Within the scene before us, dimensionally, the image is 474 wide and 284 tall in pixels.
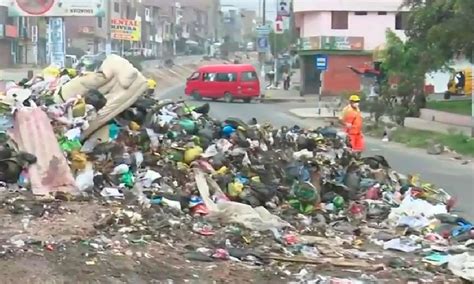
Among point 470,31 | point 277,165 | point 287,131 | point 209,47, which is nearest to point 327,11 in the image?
point 470,31

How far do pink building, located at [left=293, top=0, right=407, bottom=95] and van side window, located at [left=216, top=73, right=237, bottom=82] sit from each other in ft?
19.5

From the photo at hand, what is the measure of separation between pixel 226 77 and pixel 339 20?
8.30 metres

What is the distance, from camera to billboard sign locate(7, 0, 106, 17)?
1486 inches

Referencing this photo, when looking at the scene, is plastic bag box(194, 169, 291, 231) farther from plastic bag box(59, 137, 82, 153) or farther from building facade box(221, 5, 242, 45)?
building facade box(221, 5, 242, 45)

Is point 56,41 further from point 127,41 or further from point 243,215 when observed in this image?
point 127,41

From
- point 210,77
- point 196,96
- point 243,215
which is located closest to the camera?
point 243,215

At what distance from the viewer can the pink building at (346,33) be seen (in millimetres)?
47594

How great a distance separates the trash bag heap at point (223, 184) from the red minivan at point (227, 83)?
99.8 feet

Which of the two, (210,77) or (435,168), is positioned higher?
(210,77)


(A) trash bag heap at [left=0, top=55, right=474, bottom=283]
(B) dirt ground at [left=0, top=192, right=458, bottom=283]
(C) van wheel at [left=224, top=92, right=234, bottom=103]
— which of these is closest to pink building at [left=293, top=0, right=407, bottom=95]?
(C) van wheel at [left=224, top=92, right=234, bottom=103]

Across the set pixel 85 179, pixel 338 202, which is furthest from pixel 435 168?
pixel 85 179

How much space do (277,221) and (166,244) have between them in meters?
1.67

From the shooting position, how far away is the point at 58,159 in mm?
9156

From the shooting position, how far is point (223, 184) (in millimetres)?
9938
